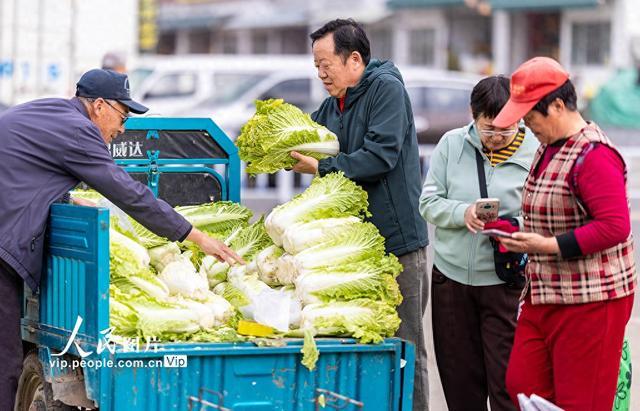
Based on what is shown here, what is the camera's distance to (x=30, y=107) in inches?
224

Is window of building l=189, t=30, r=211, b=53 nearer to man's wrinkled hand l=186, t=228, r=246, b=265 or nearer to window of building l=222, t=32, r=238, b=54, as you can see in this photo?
window of building l=222, t=32, r=238, b=54

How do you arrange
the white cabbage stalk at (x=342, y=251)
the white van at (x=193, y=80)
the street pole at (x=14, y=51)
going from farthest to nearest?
the street pole at (x=14, y=51) → the white van at (x=193, y=80) → the white cabbage stalk at (x=342, y=251)

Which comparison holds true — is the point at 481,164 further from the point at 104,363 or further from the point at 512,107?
the point at 104,363

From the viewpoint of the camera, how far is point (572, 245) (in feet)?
15.4

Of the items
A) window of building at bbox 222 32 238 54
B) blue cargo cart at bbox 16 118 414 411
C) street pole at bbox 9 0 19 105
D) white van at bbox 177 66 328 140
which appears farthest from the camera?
window of building at bbox 222 32 238 54

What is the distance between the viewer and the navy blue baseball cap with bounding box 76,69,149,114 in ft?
18.9

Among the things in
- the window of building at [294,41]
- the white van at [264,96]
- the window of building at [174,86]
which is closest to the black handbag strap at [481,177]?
the white van at [264,96]

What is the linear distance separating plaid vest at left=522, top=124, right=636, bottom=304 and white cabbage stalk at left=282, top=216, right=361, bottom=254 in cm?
119

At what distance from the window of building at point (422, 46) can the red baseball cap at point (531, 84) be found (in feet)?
119

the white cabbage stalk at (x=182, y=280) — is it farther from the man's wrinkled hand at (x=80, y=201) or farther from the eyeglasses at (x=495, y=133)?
the eyeglasses at (x=495, y=133)

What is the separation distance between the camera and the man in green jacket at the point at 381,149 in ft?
19.9

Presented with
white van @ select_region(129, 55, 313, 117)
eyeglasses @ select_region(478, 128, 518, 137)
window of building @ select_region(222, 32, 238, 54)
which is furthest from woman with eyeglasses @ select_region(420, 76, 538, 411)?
window of building @ select_region(222, 32, 238, 54)

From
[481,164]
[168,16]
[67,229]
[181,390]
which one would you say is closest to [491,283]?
[481,164]

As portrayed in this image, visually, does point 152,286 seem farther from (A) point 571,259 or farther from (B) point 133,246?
(A) point 571,259
